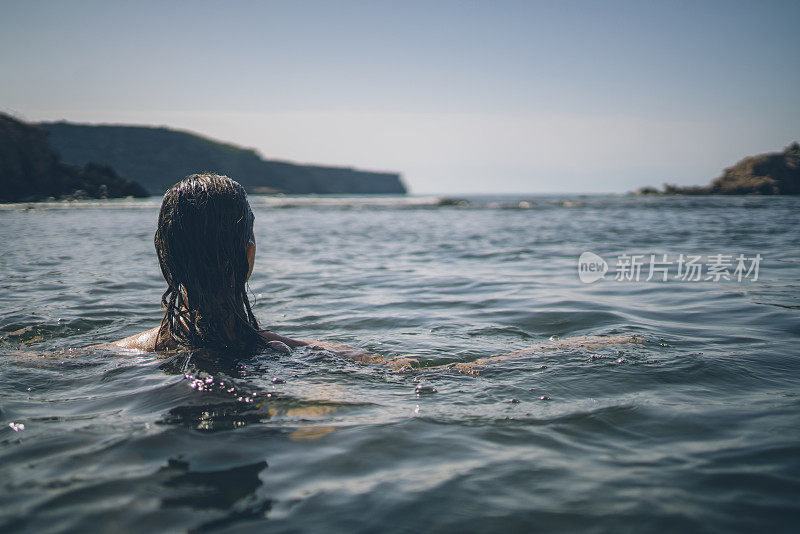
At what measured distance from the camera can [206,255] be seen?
114 inches

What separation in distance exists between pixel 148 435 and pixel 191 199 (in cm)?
134

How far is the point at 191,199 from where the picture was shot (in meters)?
2.85

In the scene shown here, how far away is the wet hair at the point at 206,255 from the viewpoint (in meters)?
2.86

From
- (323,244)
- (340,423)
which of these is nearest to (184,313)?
(340,423)

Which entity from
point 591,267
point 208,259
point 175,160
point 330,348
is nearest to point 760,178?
point 591,267

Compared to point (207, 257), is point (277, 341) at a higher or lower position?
lower

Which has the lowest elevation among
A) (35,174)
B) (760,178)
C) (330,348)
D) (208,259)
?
(330,348)

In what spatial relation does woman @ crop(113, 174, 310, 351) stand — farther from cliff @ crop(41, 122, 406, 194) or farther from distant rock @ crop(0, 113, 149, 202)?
cliff @ crop(41, 122, 406, 194)

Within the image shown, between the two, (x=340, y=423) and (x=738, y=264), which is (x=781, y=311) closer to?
(x=738, y=264)

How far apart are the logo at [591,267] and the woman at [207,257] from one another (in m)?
6.01

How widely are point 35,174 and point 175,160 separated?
216 ft

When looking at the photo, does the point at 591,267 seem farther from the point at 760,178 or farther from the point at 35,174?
the point at 760,178

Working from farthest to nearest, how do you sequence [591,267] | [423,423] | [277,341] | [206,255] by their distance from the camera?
1. [591,267]
2. [277,341]
3. [206,255]
4. [423,423]

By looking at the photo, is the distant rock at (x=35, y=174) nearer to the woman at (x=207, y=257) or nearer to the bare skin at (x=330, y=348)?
the bare skin at (x=330, y=348)
